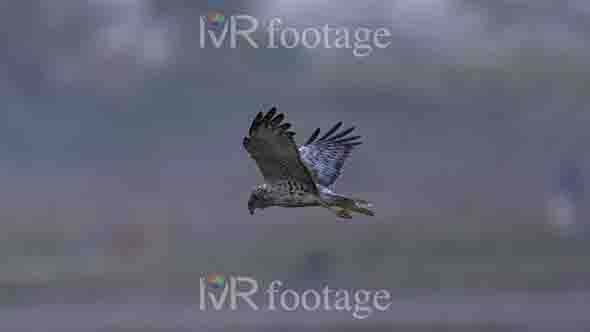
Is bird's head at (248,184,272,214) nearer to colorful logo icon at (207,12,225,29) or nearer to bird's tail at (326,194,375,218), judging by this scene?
bird's tail at (326,194,375,218)

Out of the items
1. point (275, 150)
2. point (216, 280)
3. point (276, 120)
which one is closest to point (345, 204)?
point (275, 150)

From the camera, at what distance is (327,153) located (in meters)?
5.63

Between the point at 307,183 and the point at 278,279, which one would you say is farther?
the point at 278,279

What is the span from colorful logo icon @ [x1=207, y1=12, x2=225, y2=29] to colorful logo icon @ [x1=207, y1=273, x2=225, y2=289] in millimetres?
1421

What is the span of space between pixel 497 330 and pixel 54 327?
8.53ft

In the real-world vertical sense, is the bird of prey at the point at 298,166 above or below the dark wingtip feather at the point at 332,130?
below

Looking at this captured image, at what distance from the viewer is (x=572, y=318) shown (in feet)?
19.7

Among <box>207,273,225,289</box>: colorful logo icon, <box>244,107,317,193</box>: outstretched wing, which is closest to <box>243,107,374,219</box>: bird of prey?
<box>244,107,317,193</box>: outstretched wing

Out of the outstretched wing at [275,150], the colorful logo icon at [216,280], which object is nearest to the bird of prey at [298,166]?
the outstretched wing at [275,150]

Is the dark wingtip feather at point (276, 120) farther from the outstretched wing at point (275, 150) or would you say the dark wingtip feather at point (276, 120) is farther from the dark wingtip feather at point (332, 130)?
the dark wingtip feather at point (332, 130)

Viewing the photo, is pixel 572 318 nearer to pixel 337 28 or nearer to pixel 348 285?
pixel 348 285

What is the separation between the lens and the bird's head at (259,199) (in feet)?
17.8

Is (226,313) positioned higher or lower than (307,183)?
lower

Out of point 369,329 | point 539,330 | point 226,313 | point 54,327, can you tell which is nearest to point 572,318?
point 539,330
